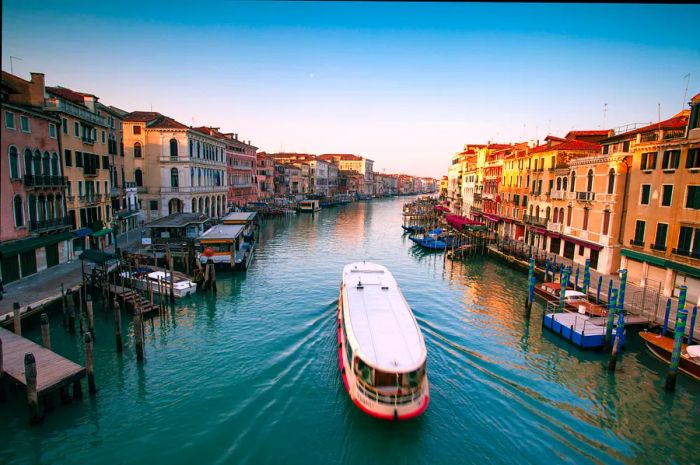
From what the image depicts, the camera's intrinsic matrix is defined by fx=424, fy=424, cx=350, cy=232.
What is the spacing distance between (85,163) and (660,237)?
126 ft

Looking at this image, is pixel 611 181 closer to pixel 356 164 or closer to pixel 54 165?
pixel 54 165

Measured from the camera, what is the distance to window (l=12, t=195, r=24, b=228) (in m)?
23.4

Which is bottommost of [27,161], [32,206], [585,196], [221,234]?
[221,234]

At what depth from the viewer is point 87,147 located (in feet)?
104

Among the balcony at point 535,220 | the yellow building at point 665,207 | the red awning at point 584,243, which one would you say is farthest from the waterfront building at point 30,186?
the balcony at point 535,220

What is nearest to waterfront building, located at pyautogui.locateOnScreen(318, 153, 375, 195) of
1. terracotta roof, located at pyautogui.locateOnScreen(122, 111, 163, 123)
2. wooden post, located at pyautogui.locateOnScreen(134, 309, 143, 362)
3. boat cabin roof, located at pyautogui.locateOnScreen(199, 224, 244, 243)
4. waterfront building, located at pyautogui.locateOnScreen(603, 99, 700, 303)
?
terracotta roof, located at pyautogui.locateOnScreen(122, 111, 163, 123)

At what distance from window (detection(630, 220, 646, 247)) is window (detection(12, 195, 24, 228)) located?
36.0m

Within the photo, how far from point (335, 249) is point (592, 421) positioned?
105 ft

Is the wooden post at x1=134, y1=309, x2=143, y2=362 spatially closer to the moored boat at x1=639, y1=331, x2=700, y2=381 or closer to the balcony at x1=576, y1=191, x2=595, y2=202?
the moored boat at x1=639, y1=331, x2=700, y2=381

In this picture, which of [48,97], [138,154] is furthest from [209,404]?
[138,154]

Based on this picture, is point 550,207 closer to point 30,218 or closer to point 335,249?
point 335,249

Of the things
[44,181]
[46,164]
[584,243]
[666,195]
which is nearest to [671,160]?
[666,195]

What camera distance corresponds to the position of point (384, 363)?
43.1 ft

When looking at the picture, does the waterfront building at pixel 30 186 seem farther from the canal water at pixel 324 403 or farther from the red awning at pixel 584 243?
the red awning at pixel 584 243
